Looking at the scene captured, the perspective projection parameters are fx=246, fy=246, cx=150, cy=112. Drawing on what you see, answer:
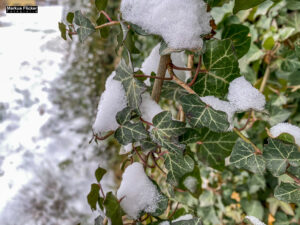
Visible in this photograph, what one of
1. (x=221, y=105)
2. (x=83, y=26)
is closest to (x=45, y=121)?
(x=83, y=26)

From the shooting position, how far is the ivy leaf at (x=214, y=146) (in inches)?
20.9

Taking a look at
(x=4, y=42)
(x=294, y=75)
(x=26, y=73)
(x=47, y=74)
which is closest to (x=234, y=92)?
(x=294, y=75)

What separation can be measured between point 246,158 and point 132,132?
22 cm

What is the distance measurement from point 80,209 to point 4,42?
1.26 meters

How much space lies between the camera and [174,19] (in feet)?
1.18

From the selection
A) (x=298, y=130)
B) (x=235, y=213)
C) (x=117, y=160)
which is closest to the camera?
(x=298, y=130)

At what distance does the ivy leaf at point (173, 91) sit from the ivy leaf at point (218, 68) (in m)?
0.05

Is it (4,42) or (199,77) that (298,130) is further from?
(4,42)

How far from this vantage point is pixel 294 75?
0.74 metres

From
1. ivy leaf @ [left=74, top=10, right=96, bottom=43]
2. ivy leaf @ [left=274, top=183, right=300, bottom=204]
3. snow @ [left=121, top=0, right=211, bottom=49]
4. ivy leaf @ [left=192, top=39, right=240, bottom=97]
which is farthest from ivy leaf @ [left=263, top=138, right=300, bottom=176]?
ivy leaf @ [left=74, top=10, right=96, bottom=43]

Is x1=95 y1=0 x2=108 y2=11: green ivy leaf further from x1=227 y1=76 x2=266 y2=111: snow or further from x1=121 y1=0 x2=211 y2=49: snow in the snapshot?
x1=227 y1=76 x2=266 y2=111: snow

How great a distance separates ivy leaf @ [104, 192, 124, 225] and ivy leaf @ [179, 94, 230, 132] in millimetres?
186

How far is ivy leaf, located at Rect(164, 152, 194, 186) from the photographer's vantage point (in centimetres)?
45

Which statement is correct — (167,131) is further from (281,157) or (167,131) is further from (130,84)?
(281,157)
